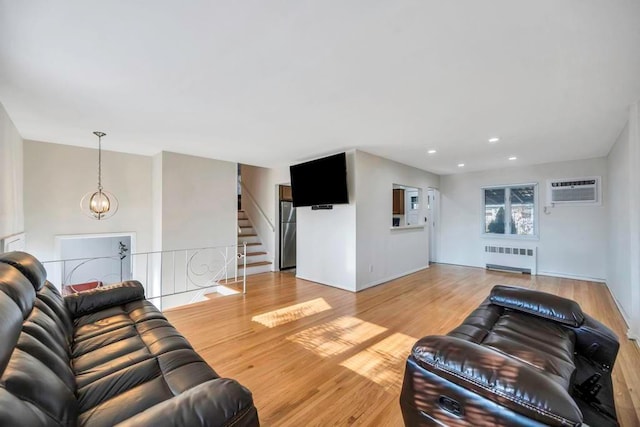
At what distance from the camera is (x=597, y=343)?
1564mm

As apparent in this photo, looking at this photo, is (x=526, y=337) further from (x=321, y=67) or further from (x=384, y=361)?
(x=321, y=67)

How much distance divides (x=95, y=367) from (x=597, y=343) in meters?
2.83

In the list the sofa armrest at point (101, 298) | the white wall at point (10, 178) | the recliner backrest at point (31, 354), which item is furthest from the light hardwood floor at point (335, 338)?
the white wall at point (10, 178)

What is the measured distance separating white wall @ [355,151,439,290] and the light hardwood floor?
0.37 metres

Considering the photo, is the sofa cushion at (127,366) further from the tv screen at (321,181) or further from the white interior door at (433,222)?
the white interior door at (433,222)

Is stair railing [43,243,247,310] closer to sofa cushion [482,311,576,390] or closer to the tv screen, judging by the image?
the tv screen

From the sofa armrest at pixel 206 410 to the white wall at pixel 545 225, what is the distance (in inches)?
269

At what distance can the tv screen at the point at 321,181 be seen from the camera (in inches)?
176

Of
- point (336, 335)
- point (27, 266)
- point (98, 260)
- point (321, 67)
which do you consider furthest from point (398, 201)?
point (98, 260)

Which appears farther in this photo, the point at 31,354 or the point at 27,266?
the point at 27,266

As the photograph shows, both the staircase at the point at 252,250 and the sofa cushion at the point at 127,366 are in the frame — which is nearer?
the sofa cushion at the point at 127,366

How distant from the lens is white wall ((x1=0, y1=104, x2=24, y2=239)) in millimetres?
2763

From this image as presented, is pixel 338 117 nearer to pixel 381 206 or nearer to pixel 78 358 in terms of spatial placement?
pixel 381 206

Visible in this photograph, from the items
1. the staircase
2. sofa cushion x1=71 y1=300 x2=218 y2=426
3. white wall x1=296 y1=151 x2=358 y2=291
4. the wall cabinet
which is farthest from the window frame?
sofa cushion x1=71 y1=300 x2=218 y2=426
